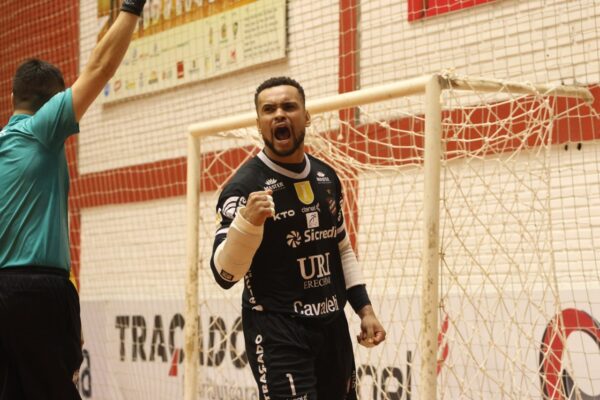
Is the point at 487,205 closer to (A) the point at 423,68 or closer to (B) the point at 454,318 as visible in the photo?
(B) the point at 454,318

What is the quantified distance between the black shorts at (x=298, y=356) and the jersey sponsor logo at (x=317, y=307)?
0.13ft

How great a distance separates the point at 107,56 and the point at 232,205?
2.47 feet

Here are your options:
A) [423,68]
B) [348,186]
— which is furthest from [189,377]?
[423,68]

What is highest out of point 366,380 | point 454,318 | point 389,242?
point 389,242

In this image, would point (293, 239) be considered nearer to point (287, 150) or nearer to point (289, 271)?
point (289, 271)

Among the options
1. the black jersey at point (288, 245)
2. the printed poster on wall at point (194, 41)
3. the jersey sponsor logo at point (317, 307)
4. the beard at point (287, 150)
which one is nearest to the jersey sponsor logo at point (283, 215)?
the black jersey at point (288, 245)

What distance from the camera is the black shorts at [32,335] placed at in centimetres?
331

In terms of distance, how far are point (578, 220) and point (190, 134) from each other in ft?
8.59

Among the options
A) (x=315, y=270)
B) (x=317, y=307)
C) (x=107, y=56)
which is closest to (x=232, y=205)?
(x=315, y=270)

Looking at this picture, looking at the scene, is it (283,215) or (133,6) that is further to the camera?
(283,215)

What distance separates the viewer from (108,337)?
9266mm

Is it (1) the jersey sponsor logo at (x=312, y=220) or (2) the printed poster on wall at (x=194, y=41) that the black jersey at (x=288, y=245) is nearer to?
(1) the jersey sponsor logo at (x=312, y=220)

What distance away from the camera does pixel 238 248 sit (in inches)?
123

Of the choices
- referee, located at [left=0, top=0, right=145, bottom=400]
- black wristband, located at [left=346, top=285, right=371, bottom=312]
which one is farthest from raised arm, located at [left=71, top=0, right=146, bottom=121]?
black wristband, located at [left=346, top=285, right=371, bottom=312]
